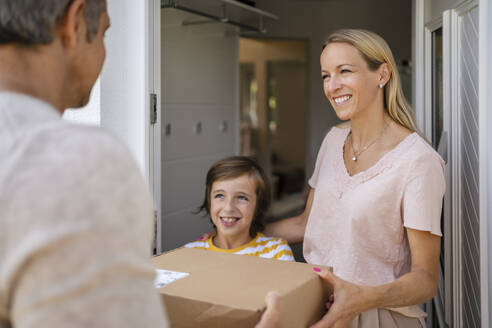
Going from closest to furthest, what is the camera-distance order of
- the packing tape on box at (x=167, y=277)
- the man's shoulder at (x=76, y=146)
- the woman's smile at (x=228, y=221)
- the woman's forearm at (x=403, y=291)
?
the man's shoulder at (x=76, y=146), the packing tape on box at (x=167, y=277), the woman's forearm at (x=403, y=291), the woman's smile at (x=228, y=221)

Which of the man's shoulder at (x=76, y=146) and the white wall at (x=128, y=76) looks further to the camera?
the white wall at (x=128, y=76)

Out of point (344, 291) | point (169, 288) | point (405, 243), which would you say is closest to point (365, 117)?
point (405, 243)

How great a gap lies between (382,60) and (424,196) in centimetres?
48

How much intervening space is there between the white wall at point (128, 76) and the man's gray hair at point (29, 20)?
998 millimetres

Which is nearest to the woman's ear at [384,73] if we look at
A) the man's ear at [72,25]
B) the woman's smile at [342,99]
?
the woman's smile at [342,99]

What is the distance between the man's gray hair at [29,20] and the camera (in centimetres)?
60

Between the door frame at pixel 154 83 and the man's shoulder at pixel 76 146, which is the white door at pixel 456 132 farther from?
the man's shoulder at pixel 76 146

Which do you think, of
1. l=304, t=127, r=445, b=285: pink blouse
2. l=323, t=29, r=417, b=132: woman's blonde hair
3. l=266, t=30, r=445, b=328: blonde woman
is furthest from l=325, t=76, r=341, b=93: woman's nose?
l=304, t=127, r=445, b=285: pink blouse

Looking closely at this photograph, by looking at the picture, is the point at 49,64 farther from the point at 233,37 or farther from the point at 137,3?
the point at 233,37

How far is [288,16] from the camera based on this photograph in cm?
539

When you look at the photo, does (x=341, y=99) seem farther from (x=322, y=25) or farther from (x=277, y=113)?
(x=277, y=113)

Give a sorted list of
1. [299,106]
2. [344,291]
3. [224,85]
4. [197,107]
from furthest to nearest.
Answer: [299,106], [224,85], [197,107], [344,291]

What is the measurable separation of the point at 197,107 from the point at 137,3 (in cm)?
122

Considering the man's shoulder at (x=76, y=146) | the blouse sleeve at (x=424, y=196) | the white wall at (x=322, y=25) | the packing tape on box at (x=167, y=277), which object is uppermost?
the white wall at (x=322, y=25)
